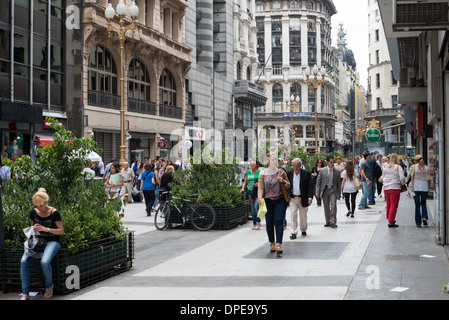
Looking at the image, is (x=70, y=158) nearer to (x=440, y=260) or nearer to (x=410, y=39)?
(x=440, y=260)

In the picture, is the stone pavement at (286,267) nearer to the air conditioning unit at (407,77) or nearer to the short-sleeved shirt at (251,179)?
the short-sleeved shirt at (251,179)

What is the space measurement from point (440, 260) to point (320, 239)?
3.27 m

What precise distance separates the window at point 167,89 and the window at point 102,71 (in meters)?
6.23

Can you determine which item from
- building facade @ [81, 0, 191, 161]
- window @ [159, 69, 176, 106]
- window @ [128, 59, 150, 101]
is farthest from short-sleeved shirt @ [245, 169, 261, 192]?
window @ [159, 69, 176, 106]

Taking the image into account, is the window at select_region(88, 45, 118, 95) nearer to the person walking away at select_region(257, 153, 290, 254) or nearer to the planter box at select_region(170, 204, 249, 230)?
the planter box at select_region(170, 204, 249, 230)

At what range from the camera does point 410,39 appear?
51.5 feet

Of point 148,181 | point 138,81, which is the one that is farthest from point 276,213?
point 138,81

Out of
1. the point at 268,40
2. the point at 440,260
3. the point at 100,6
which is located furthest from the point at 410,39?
the point at 268,40

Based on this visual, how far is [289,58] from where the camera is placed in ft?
341

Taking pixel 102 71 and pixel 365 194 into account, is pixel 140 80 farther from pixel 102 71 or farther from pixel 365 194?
pixel 365 194

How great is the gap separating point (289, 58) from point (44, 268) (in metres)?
99.2

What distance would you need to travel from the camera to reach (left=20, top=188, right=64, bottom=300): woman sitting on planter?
7699 millimetres

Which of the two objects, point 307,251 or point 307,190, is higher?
point 307,190
